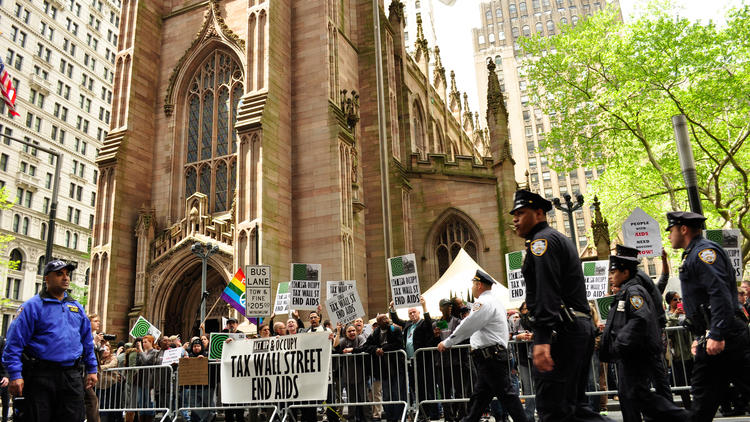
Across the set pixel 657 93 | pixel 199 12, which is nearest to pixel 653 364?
pixel 657 93

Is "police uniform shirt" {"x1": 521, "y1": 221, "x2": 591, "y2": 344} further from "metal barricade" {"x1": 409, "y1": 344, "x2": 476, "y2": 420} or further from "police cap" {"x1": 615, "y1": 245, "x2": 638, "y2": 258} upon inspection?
"metal barricade" {"x1": 409, "y1": 344, "x2": 476, "y2": 420}

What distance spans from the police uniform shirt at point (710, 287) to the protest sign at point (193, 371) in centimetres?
745

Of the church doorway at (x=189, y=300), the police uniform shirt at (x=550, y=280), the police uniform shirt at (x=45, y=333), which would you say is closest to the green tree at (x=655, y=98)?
the church doorway at (x=189, y=300)

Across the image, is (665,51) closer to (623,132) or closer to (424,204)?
(623,132)

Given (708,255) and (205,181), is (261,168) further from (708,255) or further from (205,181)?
(708,255)

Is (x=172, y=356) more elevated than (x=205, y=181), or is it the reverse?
(x=205, y=181)

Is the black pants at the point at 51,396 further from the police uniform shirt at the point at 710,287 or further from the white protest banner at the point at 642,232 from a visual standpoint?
the white protest banner at the point at 642,232

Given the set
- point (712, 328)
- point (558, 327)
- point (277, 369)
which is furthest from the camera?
point (277, 369)

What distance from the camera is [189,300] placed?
69.7 ft

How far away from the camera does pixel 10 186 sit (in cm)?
4534

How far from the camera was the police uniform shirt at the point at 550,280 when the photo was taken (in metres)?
4.08

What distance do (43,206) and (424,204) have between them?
3809 cm

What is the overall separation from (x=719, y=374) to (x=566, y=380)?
5.56 ft

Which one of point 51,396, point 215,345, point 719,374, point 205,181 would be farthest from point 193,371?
point 205,181
